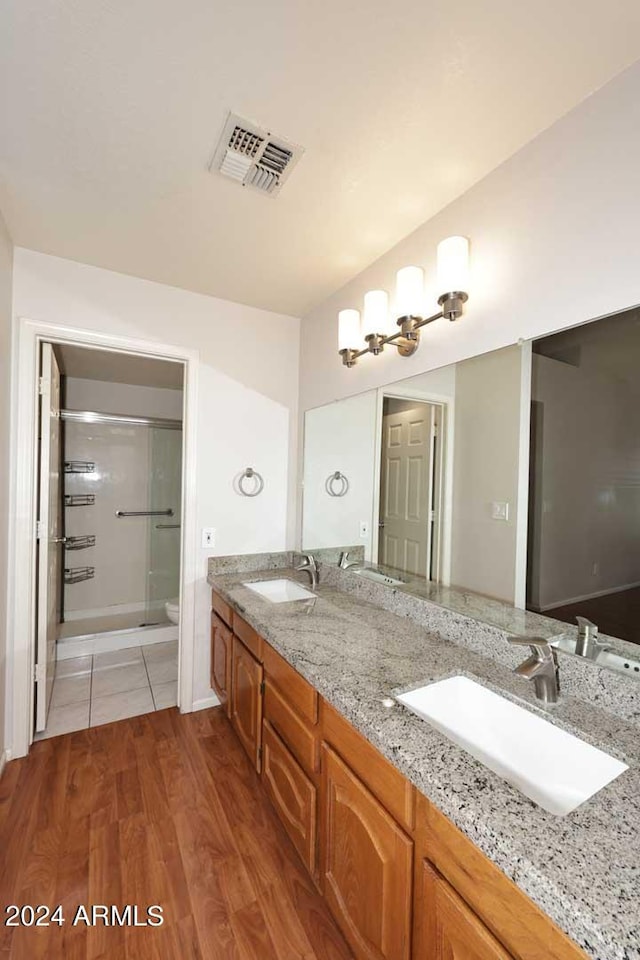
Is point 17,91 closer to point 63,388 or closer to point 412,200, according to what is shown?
point 412,200

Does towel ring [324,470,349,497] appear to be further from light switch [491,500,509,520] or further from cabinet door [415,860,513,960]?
cabinet door [415,860,513,960]

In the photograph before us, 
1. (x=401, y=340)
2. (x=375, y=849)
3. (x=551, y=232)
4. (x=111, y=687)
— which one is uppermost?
(x=551, y=232)

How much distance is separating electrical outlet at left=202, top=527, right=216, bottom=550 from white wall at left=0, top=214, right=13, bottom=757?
0.91 metres

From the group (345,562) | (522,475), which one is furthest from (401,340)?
(345,562)

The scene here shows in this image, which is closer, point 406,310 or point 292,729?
point 292,729

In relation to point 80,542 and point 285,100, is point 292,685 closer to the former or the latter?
point 285,100

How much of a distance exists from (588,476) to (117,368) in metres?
3.20

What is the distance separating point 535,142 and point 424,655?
1.61 m

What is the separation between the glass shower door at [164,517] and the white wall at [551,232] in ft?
9.66

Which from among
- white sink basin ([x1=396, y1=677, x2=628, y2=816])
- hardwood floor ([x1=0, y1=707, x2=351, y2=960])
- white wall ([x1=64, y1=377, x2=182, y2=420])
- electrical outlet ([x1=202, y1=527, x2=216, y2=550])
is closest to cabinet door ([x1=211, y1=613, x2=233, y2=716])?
hardwood floor ([x1=0, y1=707, x2=351, y2=960])

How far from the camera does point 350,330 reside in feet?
6.56

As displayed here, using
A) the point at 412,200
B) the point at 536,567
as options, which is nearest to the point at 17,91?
the point at 412,200

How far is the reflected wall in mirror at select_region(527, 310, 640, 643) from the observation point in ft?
3.32

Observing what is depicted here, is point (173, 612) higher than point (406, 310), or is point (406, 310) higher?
point (406, 310)
